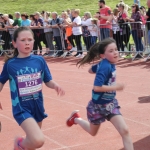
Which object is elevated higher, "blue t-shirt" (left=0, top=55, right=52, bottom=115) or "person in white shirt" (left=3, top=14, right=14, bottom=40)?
"blue t-shirt" (left=0, top=55, right=52, bottom=115)

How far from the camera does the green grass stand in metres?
41.4

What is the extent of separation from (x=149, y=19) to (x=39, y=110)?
9583 mm

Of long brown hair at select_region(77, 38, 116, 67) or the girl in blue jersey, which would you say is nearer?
the girl in blue jersey

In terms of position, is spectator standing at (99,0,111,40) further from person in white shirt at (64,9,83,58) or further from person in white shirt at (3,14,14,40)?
person in white shirt at (3,14,14,40)

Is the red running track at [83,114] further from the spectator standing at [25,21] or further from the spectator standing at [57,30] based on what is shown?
the spectator standing at [25,21]

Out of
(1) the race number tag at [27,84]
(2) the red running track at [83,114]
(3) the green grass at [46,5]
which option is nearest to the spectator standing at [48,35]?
(2) the red running track at [83,114]

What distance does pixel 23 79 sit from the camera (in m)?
5.23

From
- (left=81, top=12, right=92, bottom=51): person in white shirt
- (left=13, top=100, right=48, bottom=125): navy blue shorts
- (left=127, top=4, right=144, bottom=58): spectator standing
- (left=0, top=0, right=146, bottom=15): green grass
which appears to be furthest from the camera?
(left=0, top=0, right=146, bottom=15): green grass

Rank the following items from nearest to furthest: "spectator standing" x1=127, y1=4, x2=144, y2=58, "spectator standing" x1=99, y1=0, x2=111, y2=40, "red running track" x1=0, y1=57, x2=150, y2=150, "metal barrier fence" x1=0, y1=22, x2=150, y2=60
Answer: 1. "red running track" x1=0, y1=57, x2=150, y2=150
2. "spectator standing" x1=127, y1=4, x2=144, y2=58
3. "metal barrier fence" x1=0, y1=22, x2=150, y2=60
4. "spectator standing" x1=99, y1=0, x2=111, y2=40

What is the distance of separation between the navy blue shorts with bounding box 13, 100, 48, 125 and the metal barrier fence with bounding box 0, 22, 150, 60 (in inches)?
372

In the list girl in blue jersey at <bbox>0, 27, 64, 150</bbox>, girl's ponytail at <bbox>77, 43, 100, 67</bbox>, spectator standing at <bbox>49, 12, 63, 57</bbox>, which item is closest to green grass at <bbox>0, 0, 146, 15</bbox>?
spectator standing at <bbox>49, 12, 63, 57</bbox>

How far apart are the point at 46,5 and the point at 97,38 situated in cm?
2847

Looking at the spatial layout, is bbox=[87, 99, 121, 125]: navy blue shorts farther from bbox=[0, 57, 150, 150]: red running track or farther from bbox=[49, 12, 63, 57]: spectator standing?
bbox=[49, 12, 63, 57]: spectator standing

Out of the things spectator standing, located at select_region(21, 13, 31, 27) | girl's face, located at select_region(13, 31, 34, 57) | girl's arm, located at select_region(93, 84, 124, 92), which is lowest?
spectator standing, located at select_region(21, 13, 31, 27)
